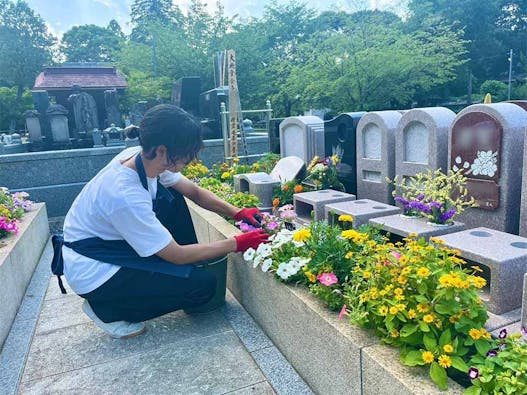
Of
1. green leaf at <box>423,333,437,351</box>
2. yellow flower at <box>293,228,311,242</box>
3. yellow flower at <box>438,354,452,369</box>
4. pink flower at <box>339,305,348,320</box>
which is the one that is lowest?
pink flower at <box>339,305,348,320</box>

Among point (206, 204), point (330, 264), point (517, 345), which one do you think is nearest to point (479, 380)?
point (517, 345)

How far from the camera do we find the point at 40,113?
1266 cm

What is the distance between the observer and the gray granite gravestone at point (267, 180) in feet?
16.1

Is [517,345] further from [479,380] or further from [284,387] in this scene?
[284,387]

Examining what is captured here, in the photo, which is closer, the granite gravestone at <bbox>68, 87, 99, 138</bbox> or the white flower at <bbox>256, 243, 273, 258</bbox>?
the white flower at <bbox>256, 243, 273, 258</bbox>

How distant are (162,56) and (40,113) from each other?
10.9 metres

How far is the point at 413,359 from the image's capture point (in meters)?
1.48

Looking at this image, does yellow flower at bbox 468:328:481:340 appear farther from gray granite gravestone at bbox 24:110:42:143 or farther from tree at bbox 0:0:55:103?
tree at bbox 0:0:55:103

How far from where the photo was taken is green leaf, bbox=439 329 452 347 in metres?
1.48

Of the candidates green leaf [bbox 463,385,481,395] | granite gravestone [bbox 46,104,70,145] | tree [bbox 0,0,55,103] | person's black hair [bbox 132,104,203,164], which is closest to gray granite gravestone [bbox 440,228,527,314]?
green leaf [bbox 463,385,481,395]

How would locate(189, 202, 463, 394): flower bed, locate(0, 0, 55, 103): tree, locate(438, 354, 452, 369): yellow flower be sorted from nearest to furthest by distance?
locate(438, 354, 452, 369): yellow flower → locate(189, 202, 463, 394): flower bed → locate(0, 0, 55, 103): tree

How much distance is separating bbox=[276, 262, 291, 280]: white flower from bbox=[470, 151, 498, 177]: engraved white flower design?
75.9 inches

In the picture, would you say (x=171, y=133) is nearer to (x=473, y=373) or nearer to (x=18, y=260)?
(x=473, y=373)

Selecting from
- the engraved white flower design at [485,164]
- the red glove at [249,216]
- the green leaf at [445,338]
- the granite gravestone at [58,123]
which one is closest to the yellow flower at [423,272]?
the green leaf at [445,338]
